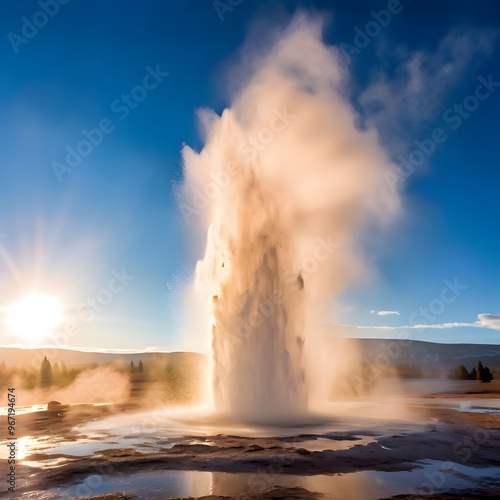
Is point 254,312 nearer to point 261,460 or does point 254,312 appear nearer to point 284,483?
point 261,460

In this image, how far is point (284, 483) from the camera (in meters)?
12.9

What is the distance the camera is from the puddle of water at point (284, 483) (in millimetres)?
12023

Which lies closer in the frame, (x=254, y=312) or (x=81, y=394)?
(x=254, y=312)

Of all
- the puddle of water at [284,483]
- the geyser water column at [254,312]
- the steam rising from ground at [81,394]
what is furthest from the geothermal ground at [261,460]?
the steam rising from ground at [81,394]

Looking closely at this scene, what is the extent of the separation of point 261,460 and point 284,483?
2.53 metres

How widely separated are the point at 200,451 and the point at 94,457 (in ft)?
12.5

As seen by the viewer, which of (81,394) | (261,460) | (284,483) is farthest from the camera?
(81,394)

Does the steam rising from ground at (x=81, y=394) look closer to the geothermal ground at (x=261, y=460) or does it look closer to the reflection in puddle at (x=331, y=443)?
the geothermal ground at (x=261, y=460)

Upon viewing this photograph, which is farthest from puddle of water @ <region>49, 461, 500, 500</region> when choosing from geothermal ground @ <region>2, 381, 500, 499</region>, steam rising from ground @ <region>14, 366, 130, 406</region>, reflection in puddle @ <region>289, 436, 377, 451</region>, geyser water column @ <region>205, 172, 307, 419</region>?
steam rising from ground @ <region>14, 366, 130, 406</region>

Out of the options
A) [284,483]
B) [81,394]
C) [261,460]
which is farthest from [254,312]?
[81,394]

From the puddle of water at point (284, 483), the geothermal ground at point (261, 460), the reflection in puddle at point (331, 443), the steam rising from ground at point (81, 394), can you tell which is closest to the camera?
the puddle of water at point (284, 483)

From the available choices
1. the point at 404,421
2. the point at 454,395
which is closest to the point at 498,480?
the point at 404,421

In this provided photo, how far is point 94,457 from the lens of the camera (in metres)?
16.2

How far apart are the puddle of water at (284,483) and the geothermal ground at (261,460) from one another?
0.03 metres
